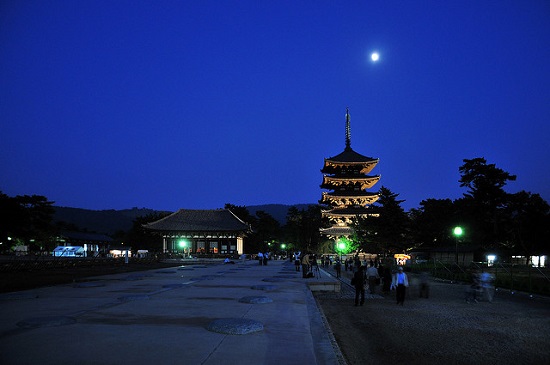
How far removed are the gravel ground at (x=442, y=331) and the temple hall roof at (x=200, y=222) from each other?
148 ft

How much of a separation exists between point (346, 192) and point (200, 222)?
23428mm

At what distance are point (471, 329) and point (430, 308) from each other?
12.8 feet

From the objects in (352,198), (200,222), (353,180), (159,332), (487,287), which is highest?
(353,180)

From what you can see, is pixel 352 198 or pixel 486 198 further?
pixel 352 198

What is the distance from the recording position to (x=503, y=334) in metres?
9.69

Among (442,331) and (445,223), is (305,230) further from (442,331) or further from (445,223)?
(442,331)

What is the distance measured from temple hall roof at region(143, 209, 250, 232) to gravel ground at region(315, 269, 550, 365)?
1774 inches

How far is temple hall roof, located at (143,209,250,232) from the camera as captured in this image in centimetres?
5981

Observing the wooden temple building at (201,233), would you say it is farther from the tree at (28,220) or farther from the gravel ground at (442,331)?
the gravel ground at (442,331)

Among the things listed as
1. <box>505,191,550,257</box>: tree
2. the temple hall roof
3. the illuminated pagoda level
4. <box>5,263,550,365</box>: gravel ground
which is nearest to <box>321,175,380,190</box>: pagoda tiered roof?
the illuminated pagoda level

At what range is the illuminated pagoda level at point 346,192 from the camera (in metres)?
59.3

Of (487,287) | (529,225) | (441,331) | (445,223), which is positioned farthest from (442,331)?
(445,223)

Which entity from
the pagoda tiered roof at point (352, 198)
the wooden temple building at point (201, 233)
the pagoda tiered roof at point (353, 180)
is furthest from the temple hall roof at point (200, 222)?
the pagoda tiered roof at point (353, 180)

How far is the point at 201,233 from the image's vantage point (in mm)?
60938
